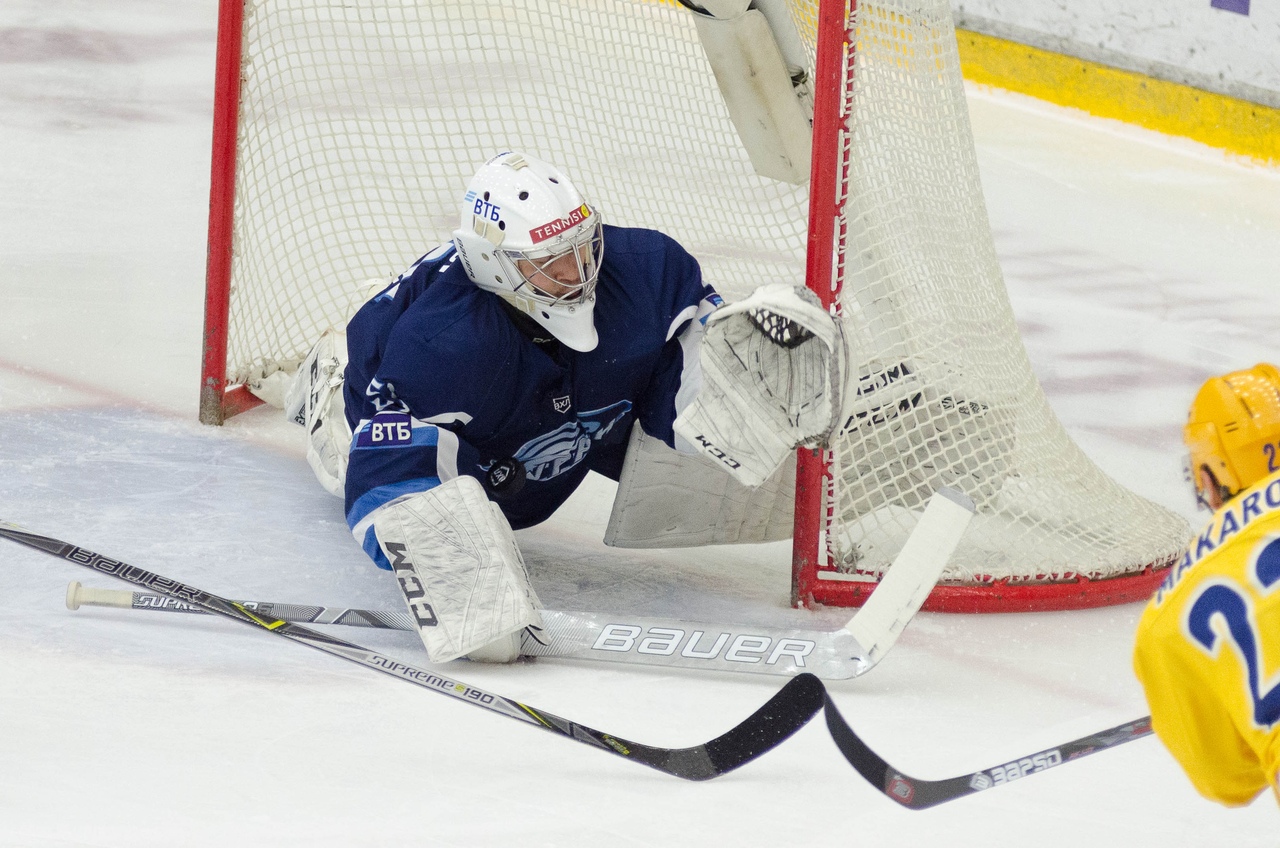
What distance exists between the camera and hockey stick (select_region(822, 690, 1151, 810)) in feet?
6.66

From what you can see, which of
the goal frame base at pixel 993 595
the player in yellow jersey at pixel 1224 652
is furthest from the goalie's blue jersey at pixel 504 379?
the player in yellow jersey at pixel 1224 652

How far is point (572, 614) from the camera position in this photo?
255 cm

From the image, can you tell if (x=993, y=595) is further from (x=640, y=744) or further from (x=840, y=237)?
(x=640, y=744)

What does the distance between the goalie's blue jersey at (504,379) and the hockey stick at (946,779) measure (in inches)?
26.8

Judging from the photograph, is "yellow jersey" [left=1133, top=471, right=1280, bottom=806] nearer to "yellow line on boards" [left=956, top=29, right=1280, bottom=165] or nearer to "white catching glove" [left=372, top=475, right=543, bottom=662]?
"white catching glove" [left=372, top=475, right=543, bottom=662]

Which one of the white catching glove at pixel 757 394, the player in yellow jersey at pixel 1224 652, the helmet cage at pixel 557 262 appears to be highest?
the player in yellow jersey at pixel 1224 652

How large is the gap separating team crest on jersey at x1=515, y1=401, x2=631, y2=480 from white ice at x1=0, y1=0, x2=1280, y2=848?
0.76 feet

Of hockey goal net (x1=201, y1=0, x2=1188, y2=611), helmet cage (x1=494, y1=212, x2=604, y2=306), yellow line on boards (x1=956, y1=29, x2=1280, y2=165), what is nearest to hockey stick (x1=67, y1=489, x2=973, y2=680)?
hockey goal net (x1=201, y1=0, x2=1188, y2=611)

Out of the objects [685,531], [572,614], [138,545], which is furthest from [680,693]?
[138,545]

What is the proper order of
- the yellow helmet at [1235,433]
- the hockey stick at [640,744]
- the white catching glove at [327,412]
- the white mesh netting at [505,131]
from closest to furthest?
the yellow helmet at [1235,433]
the hockey stick at [640,744]
the white catching glove at [327,412]
the white mesh netting at [505,131]

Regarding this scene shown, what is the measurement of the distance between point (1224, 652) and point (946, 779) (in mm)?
973

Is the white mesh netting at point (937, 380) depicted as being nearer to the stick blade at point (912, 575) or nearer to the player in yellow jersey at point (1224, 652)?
the stick blade at point (912, 575)

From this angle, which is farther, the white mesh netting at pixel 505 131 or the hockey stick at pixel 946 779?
the white mesh netting at pixel 505 131

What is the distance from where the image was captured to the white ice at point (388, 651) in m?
2.05
